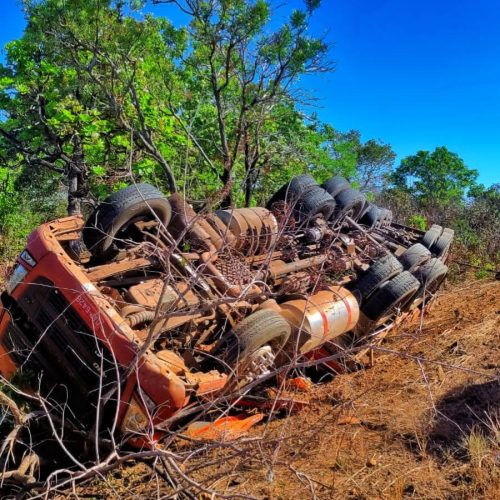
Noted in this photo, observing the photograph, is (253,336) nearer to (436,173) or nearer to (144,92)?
(144,92)

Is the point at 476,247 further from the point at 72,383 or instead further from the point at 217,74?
the point at 72,383

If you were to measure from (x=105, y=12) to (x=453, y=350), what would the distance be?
839 centimetres

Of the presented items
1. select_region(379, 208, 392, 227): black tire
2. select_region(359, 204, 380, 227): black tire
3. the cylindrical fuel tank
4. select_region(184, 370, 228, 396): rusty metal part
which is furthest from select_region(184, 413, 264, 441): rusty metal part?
select_region(379, 208, 392, 227): black tire

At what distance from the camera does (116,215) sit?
419 centimetres

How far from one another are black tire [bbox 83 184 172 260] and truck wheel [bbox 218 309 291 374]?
1.19 meters

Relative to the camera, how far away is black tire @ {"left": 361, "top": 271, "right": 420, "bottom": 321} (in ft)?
18.9

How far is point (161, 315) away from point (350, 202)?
4.97m

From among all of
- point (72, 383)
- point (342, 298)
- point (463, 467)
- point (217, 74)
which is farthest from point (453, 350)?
point (217, 74)

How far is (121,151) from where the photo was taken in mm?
11289

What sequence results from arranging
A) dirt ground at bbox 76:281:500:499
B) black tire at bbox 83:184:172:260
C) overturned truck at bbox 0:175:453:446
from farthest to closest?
black tire at bbox 83:184:172:260
overturned truck at bbox 0:175:453:446
dirt ground at bbox 76:281:500:499

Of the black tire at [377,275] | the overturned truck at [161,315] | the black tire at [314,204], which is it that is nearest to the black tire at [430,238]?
the black tire at [377,275]

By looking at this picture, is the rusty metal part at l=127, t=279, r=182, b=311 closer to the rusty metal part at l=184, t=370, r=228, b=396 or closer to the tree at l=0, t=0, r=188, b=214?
the rusty metal part at l=184, t=370, r=228, b=396

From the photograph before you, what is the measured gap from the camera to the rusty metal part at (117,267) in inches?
157

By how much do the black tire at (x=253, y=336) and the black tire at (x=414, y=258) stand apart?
9.92 ft
